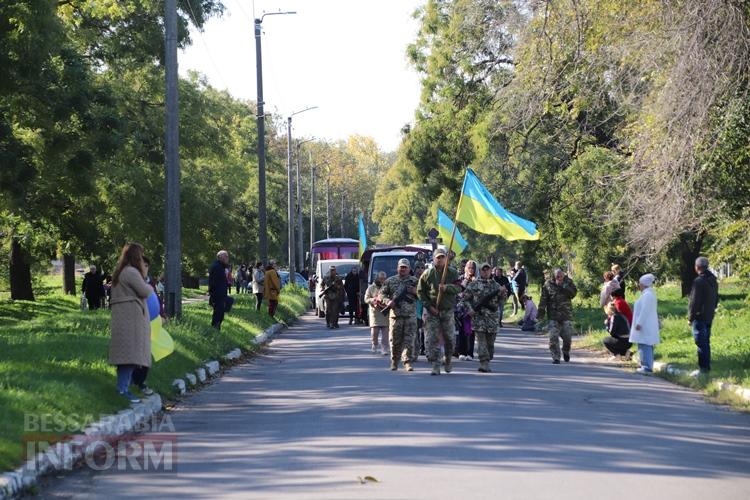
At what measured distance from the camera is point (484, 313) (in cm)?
1930

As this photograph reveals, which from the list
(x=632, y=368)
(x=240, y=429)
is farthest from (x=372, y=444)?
(x=632, y=368)

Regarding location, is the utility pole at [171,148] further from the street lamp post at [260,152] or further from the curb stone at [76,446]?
the street lamp post at [260,152]

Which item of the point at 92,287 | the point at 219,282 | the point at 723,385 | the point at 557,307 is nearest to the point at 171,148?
the point at 219,282

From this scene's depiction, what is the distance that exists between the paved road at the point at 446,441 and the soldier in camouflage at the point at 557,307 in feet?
10.1

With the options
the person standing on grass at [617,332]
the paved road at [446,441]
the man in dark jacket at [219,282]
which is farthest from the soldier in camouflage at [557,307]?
the man in dark jacket at [219,282]

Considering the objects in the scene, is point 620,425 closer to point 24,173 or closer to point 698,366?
point 698,366

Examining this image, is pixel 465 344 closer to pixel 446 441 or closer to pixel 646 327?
pixel 646 327

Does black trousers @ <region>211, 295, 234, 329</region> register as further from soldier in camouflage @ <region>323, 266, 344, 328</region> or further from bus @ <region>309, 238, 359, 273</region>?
bus @ <region>309, 238, 359, 273</region>

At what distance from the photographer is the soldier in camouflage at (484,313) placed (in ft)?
63.0

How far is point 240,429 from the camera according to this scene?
12320 millimetres

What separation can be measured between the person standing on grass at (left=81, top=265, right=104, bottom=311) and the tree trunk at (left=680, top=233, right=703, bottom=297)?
18130mm

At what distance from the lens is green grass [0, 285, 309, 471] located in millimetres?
11258

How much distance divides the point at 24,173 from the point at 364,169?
12990 centimetres

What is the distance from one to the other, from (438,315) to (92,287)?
72.8 ft
